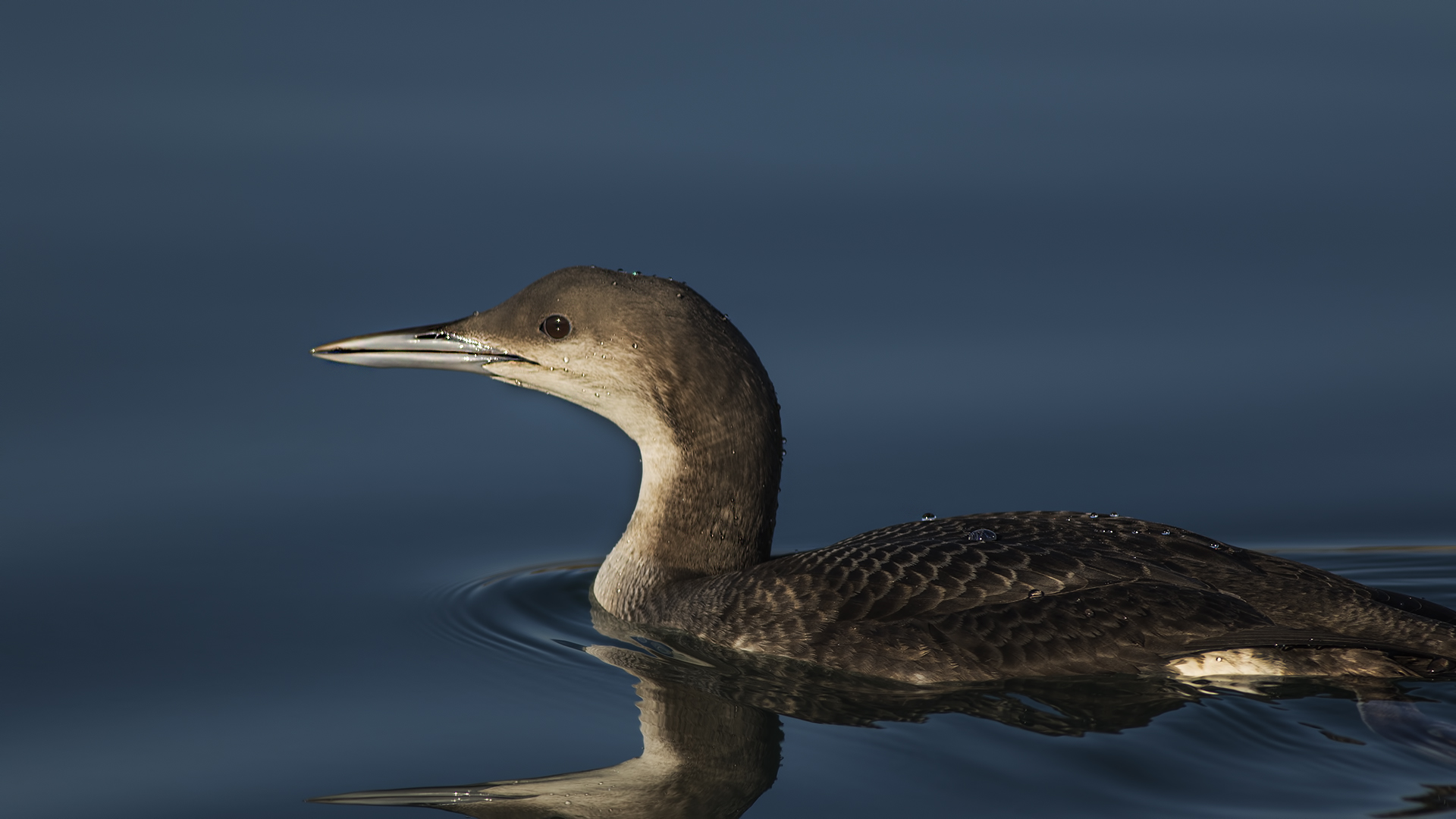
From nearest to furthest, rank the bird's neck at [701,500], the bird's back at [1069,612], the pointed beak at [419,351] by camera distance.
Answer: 1. the bird's back at [1069,612]
2. the bird's neck at [701,500]
3. the pointed beak at [419,351]

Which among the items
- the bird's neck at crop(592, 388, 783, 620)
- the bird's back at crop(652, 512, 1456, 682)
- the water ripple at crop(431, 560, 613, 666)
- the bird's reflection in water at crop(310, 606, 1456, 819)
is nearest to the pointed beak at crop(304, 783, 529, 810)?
the bird's reflection in water at crop(310, 606, 1456, 819)

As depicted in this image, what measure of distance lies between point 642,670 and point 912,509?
5.68 feet

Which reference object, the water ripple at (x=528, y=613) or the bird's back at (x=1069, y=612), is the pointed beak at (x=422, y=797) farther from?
the bird's back at (x=1069, y=612)

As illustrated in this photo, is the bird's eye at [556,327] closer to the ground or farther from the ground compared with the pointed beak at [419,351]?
farther from the ground

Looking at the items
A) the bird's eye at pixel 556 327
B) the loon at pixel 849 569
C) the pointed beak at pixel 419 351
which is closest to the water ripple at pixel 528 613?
the loon at pixel 849 569

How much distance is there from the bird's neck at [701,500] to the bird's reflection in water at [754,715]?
402 mm

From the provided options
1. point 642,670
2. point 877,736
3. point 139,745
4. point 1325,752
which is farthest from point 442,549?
point 1325,752

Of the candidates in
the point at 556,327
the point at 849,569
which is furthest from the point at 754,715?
the point at 556,327

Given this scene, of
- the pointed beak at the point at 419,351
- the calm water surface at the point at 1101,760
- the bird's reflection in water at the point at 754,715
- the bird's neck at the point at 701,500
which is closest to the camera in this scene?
the calm water surface at the point at 1101,760

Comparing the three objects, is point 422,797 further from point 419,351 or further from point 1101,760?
point 419,351

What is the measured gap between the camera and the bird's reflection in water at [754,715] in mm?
4531

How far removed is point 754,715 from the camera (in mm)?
5090

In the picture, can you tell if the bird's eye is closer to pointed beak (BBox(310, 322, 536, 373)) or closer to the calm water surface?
pointed beak (BBox(310, 322, 536, 373))

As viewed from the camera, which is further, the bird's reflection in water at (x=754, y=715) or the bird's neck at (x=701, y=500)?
the bird's neck at (x=701, y=500)
